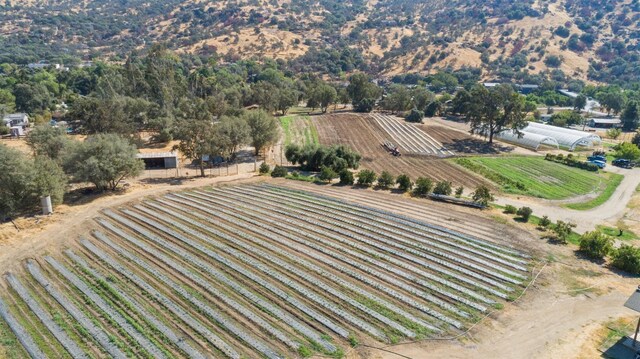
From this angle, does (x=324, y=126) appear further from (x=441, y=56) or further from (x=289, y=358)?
(x=441, y=56)

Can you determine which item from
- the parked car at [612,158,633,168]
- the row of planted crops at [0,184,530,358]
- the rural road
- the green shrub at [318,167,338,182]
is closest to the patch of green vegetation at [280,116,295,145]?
the green shrub at [318,167,338,182]

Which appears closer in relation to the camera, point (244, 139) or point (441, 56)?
point (244, 139)

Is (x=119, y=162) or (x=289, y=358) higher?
(x=119, y=162)

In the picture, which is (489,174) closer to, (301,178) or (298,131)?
(301,178)

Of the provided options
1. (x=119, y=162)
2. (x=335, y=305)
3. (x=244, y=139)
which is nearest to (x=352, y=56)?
(x=244, y=139)

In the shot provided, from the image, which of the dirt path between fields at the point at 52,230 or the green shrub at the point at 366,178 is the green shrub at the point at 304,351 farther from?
the green shrub at the point at 366,178

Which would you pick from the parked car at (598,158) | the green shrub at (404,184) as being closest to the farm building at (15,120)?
the green shrub at (404,184)

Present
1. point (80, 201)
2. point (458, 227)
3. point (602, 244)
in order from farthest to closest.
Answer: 1. point (80, 201)
2. point (458, 227)
3. point (602, 244)

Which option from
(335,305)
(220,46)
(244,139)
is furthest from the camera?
(220,46)
